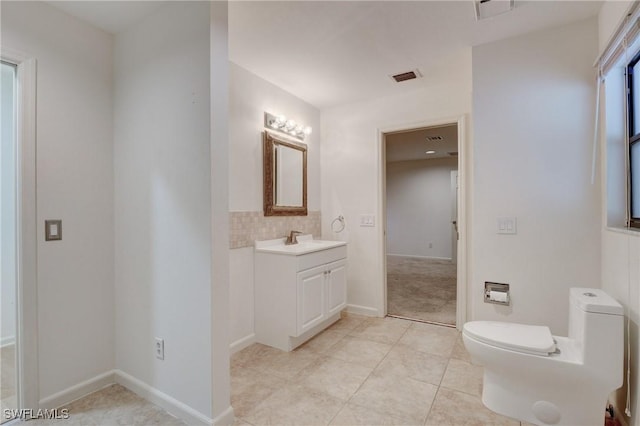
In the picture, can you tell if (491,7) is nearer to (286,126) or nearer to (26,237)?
(286,126)

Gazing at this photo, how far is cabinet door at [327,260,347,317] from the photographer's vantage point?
2912mm

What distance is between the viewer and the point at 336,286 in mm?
3020

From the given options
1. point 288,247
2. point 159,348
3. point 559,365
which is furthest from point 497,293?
point 159,348

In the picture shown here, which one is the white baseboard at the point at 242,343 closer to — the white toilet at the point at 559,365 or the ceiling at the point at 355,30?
the white toilet at the point at 559,365

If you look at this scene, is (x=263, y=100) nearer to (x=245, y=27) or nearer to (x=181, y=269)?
(x=245, y=27)

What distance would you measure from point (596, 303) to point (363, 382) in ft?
4.43

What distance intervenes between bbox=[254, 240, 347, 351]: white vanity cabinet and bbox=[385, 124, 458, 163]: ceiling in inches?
88.7

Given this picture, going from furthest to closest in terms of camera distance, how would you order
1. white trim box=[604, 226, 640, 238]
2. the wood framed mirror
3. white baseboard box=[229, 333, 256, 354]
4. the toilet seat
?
1. the wood framed mirror
2. white baseboard box=[229, 333, 256, 354]
3. the toilet seat
4. white trim box=[604, 226, 640, 238]

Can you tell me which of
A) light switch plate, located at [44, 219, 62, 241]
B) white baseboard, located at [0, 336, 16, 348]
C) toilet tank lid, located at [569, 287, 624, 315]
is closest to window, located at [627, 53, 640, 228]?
toilet tank lid, located at [569, 287, 624, 315]

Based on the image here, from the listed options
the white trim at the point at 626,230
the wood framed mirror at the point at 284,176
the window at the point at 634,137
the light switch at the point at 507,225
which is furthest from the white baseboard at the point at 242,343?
the window at the point at 634,137


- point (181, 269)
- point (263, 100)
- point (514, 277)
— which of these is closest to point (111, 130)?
point (181, 269)

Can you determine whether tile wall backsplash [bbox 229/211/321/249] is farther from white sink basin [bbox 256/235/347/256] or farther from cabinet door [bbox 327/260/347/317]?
cabinet door [bbox 327/260/347/317]

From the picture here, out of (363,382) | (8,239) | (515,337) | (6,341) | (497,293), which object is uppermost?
(8,239)

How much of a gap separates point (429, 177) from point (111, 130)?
21.0 feet
